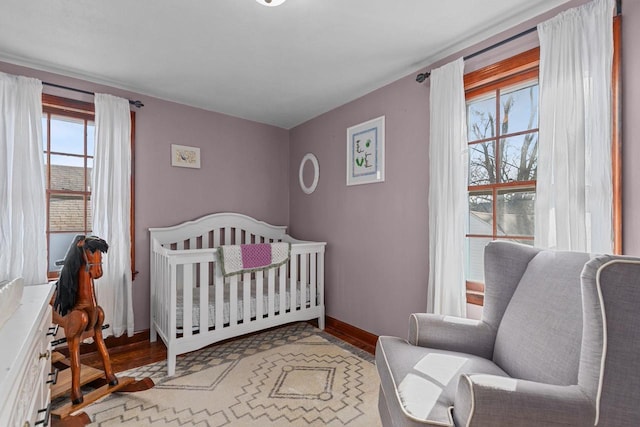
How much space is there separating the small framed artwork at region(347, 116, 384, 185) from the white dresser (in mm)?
2280

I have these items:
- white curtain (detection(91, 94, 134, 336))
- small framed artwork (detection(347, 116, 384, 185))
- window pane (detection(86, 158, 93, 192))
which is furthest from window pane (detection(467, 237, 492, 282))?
window pane (detection(86, 158, 93, 192))

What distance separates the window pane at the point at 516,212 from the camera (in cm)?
183

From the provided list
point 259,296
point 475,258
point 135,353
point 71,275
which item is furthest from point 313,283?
point 71,275

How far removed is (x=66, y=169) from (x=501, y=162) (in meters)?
3.33

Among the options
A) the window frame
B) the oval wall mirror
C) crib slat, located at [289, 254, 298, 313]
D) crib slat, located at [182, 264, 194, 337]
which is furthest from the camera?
the oval wall mirror

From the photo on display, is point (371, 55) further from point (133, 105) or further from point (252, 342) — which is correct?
point (252, 342)

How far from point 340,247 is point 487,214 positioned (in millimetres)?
1429

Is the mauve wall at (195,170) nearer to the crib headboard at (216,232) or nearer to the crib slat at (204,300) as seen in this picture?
the crib headboard at (216,232)

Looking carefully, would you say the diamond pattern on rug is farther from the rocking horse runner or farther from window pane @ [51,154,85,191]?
window pane @ [51,154,85,191]

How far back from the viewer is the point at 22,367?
2.36ft

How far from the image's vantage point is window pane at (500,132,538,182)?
1.83m

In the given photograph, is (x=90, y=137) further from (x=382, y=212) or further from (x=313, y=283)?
(x=382, y=212)

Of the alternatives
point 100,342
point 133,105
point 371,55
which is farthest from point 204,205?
point 371,55

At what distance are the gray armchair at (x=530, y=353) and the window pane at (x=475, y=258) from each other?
1.69 ft
